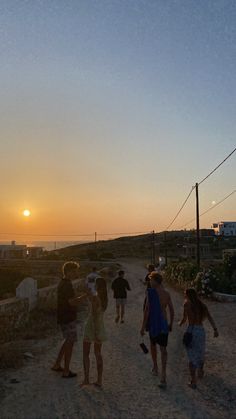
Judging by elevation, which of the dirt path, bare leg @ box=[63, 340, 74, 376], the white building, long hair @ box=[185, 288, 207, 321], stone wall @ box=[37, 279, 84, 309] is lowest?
the dirt path

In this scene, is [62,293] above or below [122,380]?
above

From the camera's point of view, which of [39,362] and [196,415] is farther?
[39,362]

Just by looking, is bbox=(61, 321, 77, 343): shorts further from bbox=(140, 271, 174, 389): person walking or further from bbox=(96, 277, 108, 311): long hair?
bbox=(140, 271, 174, 389): person walking

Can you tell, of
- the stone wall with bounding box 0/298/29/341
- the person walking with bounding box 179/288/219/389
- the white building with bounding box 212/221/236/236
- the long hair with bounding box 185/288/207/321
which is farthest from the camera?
the white building with bounding box 212/221/236/236

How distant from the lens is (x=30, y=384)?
23.5ft

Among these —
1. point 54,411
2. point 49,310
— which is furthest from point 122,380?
point 49,310

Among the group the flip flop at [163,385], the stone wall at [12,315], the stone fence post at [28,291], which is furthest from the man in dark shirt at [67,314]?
the stone fence post at [28,291]

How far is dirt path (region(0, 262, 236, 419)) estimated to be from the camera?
6.00 metres

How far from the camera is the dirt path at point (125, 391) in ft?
19.7

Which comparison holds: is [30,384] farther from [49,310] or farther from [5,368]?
[49,310]

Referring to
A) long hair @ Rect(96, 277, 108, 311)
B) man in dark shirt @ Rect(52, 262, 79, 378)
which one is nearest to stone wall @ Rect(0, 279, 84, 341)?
man in dark shirt @ Rect(52, 262, 79, 378)

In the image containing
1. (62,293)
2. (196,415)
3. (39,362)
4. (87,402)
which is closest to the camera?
(196,415)

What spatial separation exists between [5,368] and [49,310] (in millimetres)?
5780

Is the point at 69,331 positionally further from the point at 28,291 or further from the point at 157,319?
the point at 28,291
